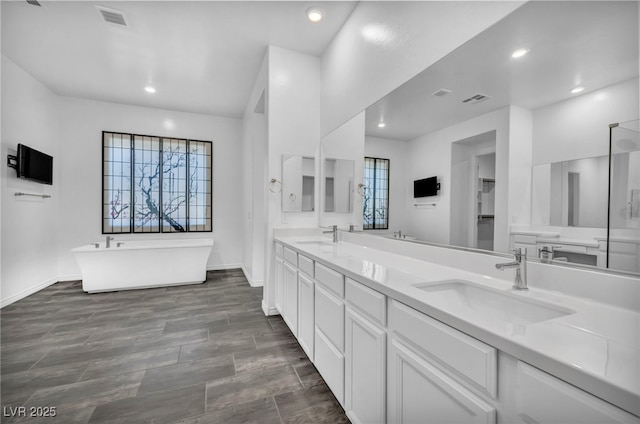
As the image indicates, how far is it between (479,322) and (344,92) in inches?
98.5

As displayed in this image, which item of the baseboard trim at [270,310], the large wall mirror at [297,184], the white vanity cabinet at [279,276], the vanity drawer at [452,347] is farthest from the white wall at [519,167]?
the baseboard trim at [270,310]

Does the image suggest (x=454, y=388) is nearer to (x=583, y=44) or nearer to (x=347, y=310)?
(x=347, y=310)

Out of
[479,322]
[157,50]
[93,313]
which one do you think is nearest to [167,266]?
[93,313]

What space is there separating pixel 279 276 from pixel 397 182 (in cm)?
158

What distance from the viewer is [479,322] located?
764mm

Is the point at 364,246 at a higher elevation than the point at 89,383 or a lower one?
higher

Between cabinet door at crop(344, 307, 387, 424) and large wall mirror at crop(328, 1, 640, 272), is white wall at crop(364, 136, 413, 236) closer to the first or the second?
large wall mirror at crop(328, 1, 640, 272)

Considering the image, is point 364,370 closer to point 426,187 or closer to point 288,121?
point 426,187

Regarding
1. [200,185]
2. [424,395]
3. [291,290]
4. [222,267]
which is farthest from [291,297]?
[200,185]

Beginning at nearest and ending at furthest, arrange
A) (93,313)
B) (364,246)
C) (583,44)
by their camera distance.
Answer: (583,44) → (364,246) → (93,313)

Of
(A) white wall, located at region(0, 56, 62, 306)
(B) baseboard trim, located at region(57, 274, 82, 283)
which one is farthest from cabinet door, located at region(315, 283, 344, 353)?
(B) baseboard trim, located at region(57, 274, 82, 283)

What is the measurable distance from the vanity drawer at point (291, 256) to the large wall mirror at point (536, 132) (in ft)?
3.52

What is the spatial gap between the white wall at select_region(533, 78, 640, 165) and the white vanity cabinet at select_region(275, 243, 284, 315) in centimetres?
217

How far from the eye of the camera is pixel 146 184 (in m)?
5.14
